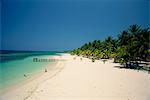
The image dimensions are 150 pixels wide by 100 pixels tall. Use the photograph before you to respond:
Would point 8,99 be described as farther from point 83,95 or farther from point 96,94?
point 96,94

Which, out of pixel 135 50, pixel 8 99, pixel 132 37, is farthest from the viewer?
pixel 132 37

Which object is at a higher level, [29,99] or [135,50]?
[135,50]

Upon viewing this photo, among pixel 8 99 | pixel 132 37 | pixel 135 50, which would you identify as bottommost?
pixel 8 99

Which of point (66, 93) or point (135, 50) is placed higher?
point (135, 50)

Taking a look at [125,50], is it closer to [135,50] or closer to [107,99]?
[135,50]

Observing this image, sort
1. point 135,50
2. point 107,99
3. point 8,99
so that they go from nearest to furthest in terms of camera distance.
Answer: point 107,99 < point 8,99 < point 135,50

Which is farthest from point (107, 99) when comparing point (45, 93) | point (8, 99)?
point (8, 99)

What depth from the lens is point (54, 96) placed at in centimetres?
736

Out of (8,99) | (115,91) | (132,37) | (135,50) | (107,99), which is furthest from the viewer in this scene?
(132,37)

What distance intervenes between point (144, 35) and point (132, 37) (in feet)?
4.74

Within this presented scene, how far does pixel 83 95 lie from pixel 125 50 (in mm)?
12010

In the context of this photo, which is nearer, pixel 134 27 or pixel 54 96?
pixel 54 96

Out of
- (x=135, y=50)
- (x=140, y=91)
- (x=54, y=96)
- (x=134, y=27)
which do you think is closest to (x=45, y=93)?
(x=54, y=96)

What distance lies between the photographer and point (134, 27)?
70.1ft
